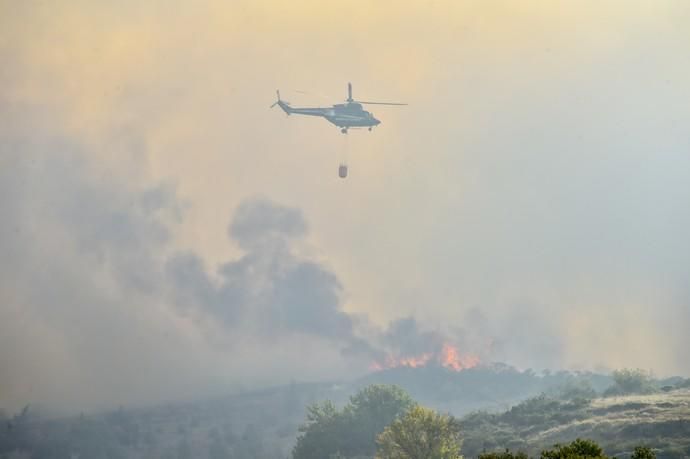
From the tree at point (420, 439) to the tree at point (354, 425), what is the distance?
160 ft

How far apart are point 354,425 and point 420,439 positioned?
61.9 m

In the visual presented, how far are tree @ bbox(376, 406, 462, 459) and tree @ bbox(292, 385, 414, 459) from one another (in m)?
48.8

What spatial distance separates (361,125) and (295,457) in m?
A: 80.3

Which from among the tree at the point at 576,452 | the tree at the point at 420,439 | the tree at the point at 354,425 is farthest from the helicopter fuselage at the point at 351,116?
the tree at the point at 576,452

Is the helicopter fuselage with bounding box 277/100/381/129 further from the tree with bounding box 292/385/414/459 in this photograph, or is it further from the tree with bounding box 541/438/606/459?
the tree with bounding box 541/438/606/459

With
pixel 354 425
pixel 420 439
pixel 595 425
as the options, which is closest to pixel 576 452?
pixel 420 439

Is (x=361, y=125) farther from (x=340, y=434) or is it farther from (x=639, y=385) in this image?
(x=639, y=385)

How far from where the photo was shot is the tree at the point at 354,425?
16850 centimetres

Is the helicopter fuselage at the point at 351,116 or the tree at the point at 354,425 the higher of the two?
the helicopter fuselage at the point at 351,116

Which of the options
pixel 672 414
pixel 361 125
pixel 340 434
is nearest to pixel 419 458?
pixel 672 414

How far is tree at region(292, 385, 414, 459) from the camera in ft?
553

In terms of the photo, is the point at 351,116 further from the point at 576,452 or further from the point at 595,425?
the point at 576,452

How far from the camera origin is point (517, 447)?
5266 inches

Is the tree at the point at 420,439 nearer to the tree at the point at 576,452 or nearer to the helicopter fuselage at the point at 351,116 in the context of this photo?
the tree at the point at 576,452
